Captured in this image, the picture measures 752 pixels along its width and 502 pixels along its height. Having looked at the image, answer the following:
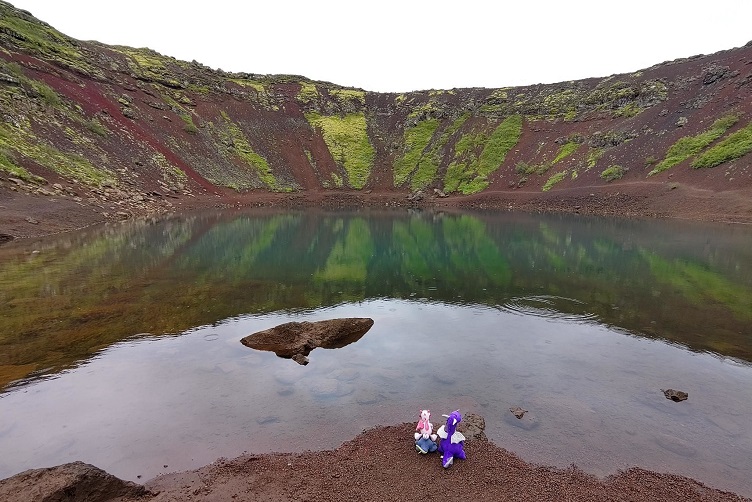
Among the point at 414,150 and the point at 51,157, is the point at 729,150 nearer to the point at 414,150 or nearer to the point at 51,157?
the point at 414,150

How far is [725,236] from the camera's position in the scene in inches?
1550

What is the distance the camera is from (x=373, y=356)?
15.6 m

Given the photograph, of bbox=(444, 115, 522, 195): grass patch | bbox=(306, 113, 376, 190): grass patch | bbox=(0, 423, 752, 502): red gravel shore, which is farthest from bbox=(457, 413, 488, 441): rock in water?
bbox=(306, 113, 376, 190): grass patch

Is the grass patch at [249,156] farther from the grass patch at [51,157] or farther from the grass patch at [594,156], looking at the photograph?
the grass patch at [594,156]

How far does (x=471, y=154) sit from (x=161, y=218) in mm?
68823

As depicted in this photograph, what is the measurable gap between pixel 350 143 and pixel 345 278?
82.2m

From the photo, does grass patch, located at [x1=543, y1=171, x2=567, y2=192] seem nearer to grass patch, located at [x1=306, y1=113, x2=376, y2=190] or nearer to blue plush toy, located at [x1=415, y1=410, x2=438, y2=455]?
grass patch, located at [x1=306, y1=113, x2=376, y2=190]

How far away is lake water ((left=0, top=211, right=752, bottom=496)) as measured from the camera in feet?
33.5

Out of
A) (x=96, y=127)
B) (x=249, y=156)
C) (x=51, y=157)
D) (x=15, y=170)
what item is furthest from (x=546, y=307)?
(x=249, y=156)

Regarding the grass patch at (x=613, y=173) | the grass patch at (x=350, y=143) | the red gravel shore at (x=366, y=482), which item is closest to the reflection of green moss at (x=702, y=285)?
the red gravel shore at (x=366, y=482)

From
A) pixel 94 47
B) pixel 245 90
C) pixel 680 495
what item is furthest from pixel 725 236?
pixel 94 47

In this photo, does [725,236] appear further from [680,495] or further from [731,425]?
[680,495]

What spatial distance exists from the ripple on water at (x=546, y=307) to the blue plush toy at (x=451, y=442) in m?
12.5

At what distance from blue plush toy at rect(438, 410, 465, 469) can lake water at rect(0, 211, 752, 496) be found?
180 centimetres
